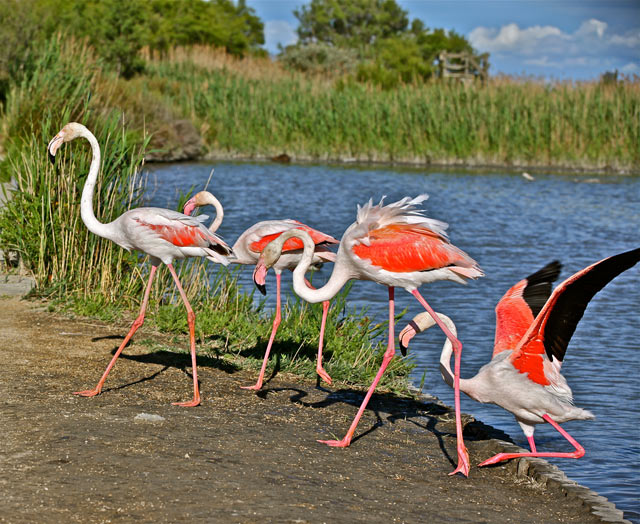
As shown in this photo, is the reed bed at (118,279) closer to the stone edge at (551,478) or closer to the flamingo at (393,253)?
the stone edge at (551,478)

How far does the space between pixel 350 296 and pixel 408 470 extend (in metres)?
5.65

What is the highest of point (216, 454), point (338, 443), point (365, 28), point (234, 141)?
point (365, 28)

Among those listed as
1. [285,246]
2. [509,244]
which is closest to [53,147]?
[285,246]

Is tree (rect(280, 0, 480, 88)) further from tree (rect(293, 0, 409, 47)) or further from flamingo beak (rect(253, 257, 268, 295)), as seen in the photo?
flamingo beak (rect(253, 257, 268, 295))

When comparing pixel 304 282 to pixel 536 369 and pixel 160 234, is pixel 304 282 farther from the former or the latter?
pixel 536 369

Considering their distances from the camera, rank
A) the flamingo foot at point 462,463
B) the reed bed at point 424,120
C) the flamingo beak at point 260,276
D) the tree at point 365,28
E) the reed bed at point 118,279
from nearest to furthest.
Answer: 1. the flamingo foot at point 462,463
2. the flamingo beak at point 260,276
3. the reed bed at point 118,279
4. the reed bed at point 424,120
5. the tree at point 365,28

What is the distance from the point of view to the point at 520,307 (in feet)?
19.7

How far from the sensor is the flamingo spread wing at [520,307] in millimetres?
5793

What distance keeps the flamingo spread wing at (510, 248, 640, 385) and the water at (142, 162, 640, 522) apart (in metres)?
0.88

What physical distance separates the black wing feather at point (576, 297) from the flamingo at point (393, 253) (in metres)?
0.58

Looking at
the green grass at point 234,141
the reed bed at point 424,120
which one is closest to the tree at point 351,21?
the green grass at point 234,141

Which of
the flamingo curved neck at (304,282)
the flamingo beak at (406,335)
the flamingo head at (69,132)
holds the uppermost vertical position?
the flamingo head at (69,132)

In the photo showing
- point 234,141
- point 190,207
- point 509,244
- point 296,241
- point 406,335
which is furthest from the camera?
point 234,141

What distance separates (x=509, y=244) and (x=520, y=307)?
865 cm
